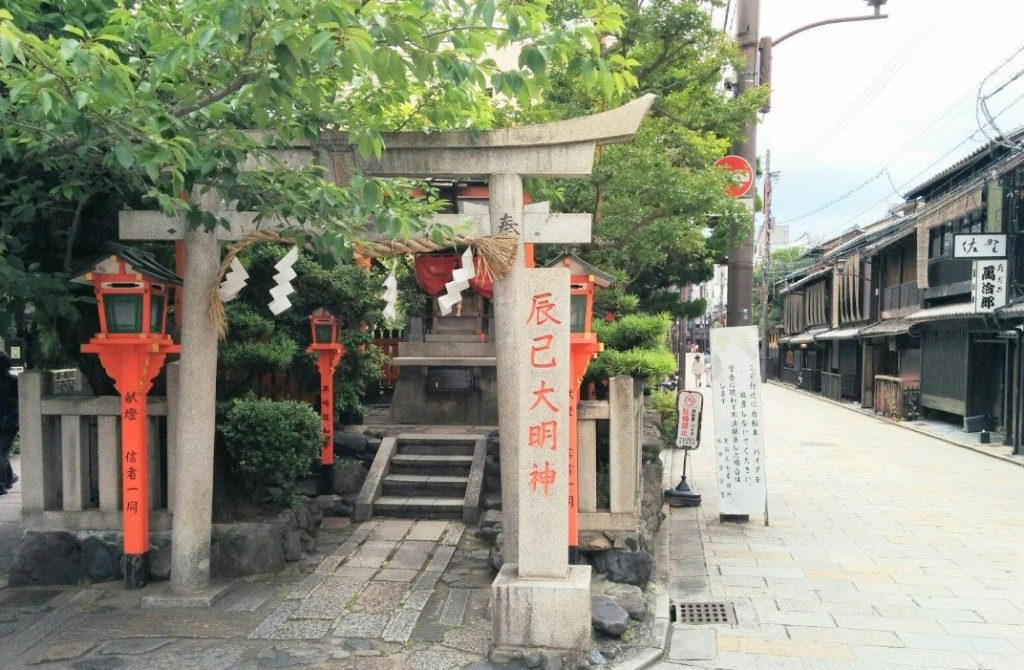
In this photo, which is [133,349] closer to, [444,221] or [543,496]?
[444,221]

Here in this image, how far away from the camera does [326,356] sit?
36.4 feet

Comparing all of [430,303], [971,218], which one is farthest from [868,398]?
[430,303]

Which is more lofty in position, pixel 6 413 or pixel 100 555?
pixel 6 413

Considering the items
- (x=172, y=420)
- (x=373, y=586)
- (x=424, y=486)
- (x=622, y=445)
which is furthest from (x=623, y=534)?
(x=172, y=420)

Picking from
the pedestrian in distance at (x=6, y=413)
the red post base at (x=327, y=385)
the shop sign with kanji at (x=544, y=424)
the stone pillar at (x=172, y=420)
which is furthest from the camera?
the red post base at (x=327, y=385)

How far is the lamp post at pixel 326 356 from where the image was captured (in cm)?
1084

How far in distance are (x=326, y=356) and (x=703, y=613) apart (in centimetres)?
642

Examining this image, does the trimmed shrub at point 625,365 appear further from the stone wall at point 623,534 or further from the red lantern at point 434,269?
→ the red lantern at point 434,269

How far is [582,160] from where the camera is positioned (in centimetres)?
700

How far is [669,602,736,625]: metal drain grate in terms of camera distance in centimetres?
729

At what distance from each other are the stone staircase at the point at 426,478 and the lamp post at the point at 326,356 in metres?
0.78

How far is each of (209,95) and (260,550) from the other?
4.78m

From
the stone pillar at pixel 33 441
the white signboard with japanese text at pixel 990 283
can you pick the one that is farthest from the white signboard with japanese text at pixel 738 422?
the white signboard with japanese text at pixel 990 283

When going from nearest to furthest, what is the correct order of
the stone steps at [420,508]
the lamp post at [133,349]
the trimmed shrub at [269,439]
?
1. the lamp post at [133,349]
2. the trimmed shrub at [269,439]
3. the stone steps at [420,508]
